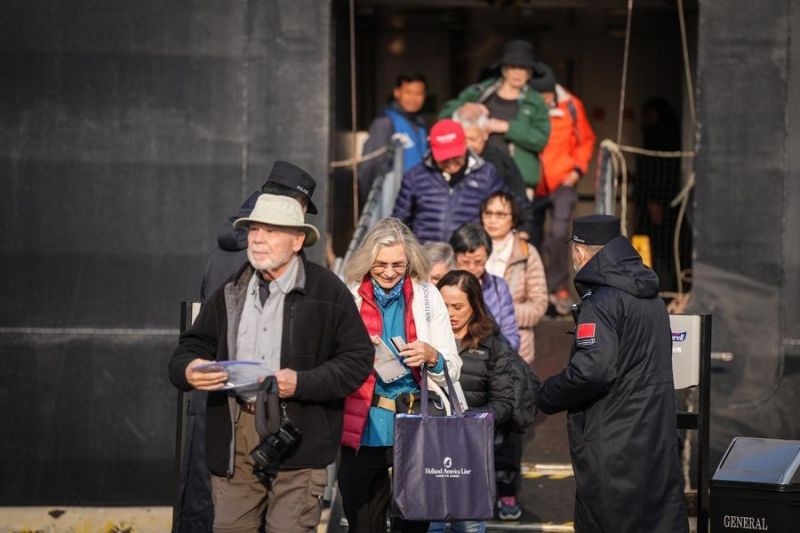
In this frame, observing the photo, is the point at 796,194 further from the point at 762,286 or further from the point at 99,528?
the point at 99,528

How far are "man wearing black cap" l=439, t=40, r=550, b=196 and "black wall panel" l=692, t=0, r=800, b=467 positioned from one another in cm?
145

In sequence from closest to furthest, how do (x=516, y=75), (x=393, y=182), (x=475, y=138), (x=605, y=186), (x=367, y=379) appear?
(x=367, y=379), (x=475, y=138), (x=605, y=186), (x=516, y=75), (x=393, y=182)

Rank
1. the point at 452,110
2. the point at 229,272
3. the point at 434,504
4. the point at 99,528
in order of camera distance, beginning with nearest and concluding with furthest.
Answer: the point at 434,504
the point at 229,272
the point at 99,528
the point at 452,110

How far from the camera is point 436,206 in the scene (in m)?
9.46

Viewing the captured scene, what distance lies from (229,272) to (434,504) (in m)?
1.71

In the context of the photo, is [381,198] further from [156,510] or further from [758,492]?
[758,492]

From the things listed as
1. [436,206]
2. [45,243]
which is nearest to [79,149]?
[45,243]

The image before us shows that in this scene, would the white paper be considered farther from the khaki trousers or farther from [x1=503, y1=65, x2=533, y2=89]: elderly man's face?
[x1=503, y1=65, x2=533, y2=89]: elderly man's face

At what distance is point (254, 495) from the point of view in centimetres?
570

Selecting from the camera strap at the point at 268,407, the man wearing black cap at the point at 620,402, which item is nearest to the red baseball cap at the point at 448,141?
the man wearing black cap at the point at 620,402

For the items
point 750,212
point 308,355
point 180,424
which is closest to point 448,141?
point 750,212

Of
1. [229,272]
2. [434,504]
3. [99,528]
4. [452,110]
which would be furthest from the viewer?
[452,110]

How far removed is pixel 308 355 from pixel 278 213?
61 cm

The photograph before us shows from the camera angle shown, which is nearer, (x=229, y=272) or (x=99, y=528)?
(x=229, y=272)
